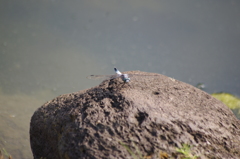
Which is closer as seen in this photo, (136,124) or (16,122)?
(136,124)

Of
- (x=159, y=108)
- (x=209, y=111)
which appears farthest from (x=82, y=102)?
(x=209, y=111)

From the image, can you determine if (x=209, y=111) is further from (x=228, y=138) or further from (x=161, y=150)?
(x=161, y=150)

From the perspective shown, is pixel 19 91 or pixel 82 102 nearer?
pixel 82 102

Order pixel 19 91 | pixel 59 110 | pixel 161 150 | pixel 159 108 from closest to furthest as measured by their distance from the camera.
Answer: pixel 161 150
pixel 159 108
pixel 59 110
pixel 19 91

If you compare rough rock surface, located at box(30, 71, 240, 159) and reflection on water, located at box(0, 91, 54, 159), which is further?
reflection on water, located at box(0, 91, 54, 159)

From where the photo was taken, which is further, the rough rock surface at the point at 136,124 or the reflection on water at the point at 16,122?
the reflection on water at the point at 16,122
